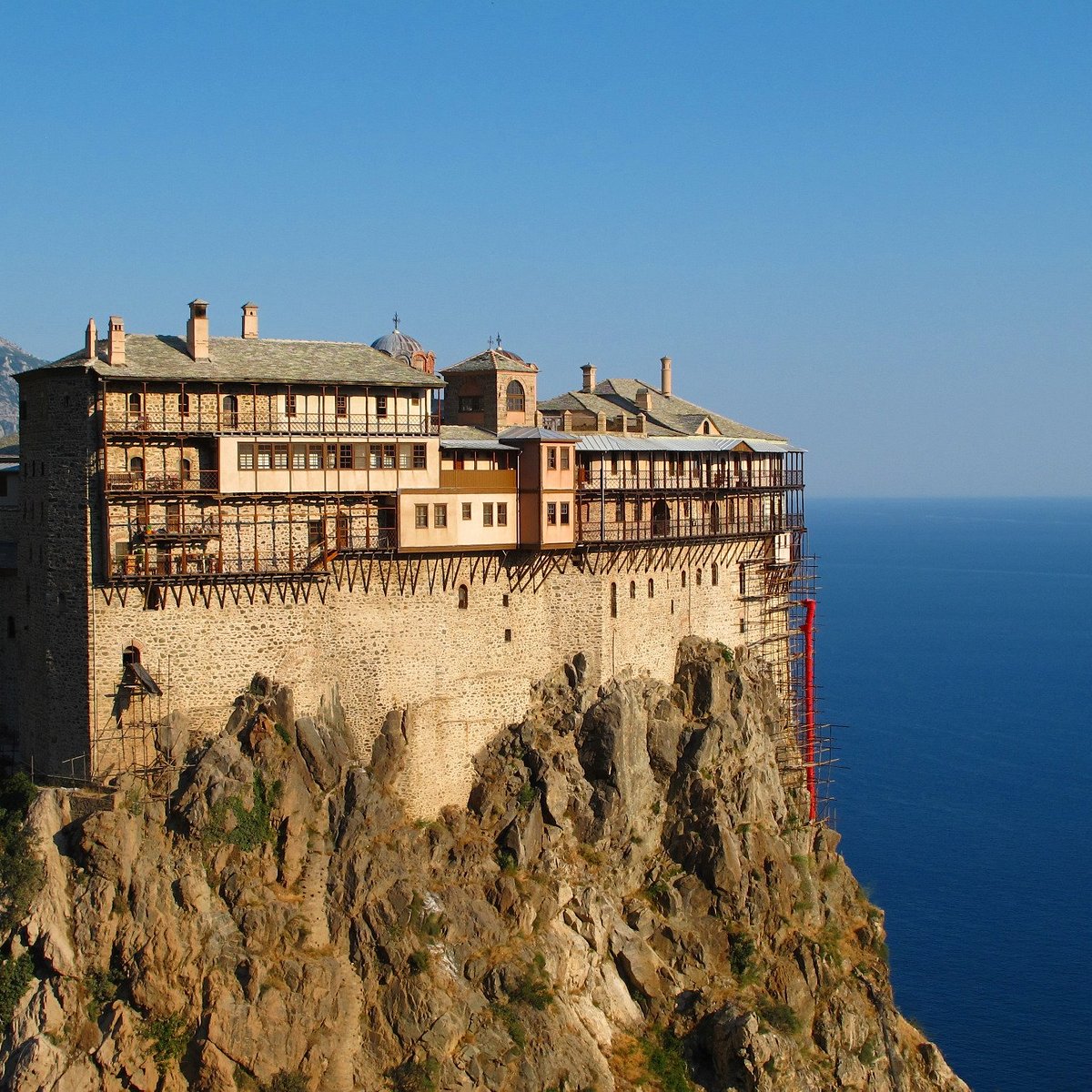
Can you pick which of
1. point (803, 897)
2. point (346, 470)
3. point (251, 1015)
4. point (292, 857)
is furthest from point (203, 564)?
point (803, 897)

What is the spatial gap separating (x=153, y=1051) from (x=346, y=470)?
68.9 feet

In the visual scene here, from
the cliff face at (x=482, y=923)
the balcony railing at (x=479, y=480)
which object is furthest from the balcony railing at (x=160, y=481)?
the balcony railing at (x=479, y=480)

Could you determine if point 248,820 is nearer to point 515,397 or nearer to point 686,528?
point 515,397

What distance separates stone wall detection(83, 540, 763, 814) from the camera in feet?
184

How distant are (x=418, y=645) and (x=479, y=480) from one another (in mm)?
6868

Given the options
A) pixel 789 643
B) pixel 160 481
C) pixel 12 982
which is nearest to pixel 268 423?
pixel 160 481

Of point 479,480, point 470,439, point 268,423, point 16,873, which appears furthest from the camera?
point 470,439

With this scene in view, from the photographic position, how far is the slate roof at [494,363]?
222 ft

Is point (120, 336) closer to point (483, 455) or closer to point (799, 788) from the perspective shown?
point (483, 455)

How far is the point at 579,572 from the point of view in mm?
67375

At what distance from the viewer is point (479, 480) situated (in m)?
63.5

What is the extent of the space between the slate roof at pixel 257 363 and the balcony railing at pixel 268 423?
1.34 metres

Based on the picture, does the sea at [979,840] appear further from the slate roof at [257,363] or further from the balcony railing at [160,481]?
the balcony railing at [160,481]

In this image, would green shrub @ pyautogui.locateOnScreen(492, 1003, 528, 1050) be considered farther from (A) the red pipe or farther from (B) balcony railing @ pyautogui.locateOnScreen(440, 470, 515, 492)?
(A) the red pipe
